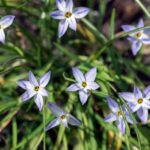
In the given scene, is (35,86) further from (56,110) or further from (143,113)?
(143,113)

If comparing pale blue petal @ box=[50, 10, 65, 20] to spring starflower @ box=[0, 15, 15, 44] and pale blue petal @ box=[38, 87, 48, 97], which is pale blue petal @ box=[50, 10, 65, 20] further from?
pale blue petal @ box=[38, 87, 48, 97]

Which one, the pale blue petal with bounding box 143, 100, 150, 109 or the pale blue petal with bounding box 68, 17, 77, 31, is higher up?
the pale blue petal with bounding box 68, 17, 77, 31

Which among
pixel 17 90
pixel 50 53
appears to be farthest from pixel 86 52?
pixel 17 90

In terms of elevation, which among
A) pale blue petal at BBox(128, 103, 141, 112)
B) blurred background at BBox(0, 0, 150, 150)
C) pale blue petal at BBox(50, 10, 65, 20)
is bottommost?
blurred background at BBox(0, 0, 150, 150)

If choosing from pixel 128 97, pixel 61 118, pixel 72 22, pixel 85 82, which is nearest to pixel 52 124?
pixel 61 118

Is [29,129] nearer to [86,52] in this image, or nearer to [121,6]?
[86,52]

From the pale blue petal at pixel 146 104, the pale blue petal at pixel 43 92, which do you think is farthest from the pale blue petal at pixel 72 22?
the pale blue petal at pixel 146 104

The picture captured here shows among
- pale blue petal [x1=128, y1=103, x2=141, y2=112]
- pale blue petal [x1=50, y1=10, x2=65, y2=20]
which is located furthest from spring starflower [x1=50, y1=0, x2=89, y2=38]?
pale blue petal [x1=128, y1=103, x2=141, y2=112]

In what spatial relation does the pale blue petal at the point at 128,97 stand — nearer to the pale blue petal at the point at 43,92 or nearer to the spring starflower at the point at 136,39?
the spring starflower at the point at 136,39
